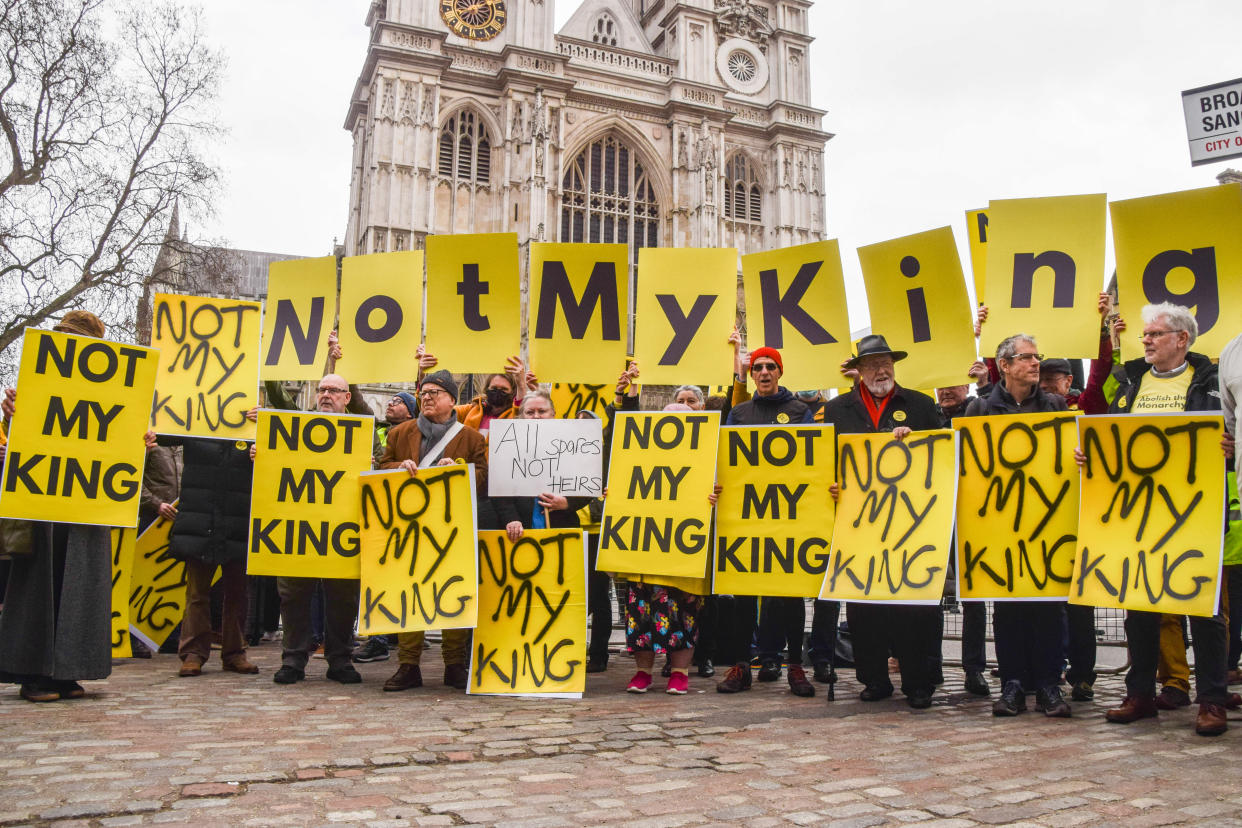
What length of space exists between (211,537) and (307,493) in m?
0.84

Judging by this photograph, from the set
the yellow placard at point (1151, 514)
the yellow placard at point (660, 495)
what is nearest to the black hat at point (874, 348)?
the yellow placard at point (660, 495)

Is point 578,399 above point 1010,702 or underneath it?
above

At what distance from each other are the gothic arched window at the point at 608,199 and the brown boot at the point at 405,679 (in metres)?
32.3

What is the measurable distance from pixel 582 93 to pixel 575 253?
3284cm

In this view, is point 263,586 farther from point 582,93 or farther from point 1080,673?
point 582,93

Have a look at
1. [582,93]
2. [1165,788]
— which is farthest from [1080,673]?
[582,93]

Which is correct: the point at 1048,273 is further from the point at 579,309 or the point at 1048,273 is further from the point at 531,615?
the point at 531,615

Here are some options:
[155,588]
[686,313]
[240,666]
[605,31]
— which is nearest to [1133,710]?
[686,313]

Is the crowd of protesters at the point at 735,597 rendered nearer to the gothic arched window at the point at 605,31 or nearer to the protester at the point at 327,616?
the protester at the point at 327,616

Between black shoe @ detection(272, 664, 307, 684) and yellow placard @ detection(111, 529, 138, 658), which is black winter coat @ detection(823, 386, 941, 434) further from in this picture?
yellow placard @ detection(111, 529, 138, 658)

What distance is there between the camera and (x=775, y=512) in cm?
549

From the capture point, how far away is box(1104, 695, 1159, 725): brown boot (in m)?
4.64

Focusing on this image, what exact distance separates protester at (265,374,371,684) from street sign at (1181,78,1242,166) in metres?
4.93

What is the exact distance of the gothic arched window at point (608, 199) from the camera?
124 ft
